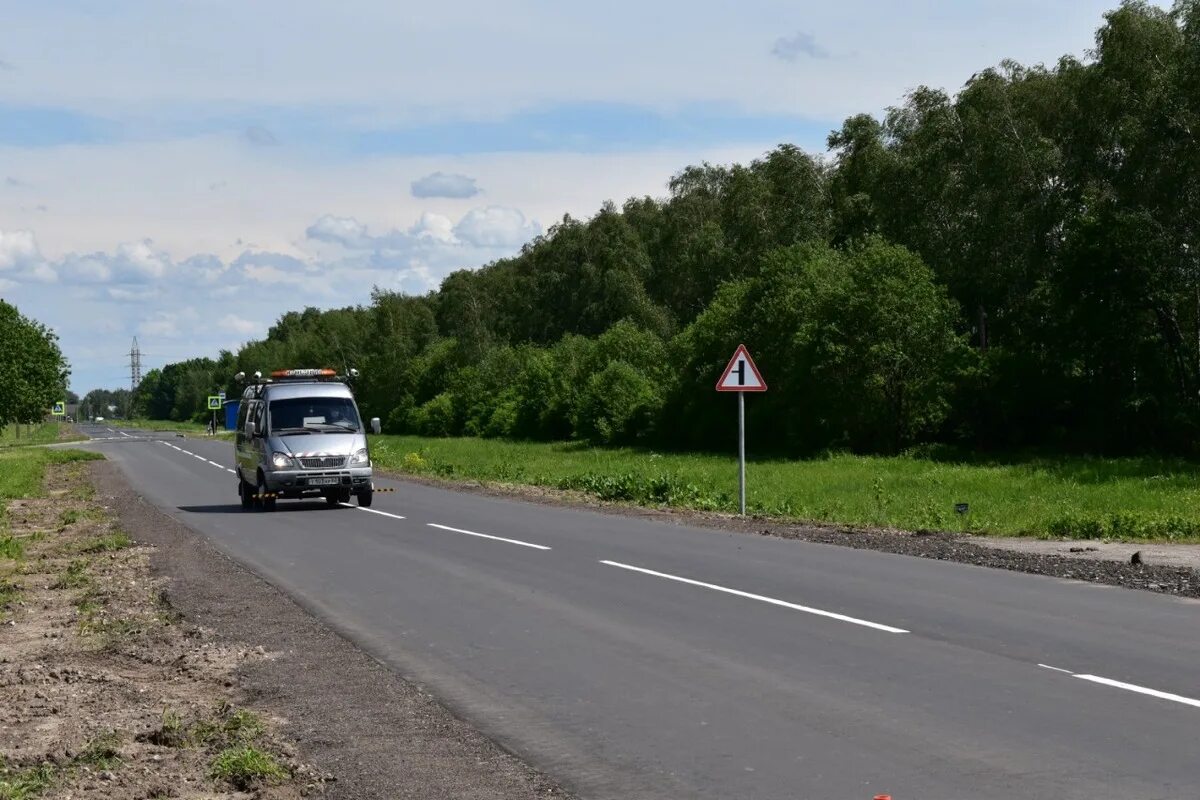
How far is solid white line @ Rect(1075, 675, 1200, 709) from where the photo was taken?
27.0ft

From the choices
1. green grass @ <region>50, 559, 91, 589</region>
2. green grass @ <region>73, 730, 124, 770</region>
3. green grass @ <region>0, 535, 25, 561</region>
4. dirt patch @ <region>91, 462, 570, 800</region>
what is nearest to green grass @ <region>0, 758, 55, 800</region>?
green grass @ <region>73, 730, 124, 770</region>

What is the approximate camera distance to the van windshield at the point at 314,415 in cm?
2688

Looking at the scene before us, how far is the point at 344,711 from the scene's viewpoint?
28.2ft

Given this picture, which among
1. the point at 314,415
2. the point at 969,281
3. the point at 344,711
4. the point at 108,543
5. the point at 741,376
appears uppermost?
the point at 969,281

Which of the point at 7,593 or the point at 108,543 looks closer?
the point at 7,593

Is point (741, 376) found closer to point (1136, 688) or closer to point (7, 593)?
point (7, 593)

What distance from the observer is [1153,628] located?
1109 cm

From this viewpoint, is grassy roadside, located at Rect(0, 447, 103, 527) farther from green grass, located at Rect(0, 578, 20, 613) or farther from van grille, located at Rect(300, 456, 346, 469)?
green grass, located at Rect(0, 578, 20, 613)

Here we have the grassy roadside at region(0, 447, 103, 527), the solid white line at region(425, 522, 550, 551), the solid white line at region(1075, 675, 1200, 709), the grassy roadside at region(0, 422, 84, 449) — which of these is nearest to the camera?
the solid white line at region(1075, 675, 1200, 709)

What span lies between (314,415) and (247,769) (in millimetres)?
20594

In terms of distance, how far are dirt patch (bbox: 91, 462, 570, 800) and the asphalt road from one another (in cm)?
25

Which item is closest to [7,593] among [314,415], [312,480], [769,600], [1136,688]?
[769,600]

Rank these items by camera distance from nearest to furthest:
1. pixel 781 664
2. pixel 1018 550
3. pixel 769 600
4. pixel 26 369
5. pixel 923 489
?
pixel 781 664 → pixel 769 600 → pixel 1018 550 → pixel 923 489 → pixel 26 369

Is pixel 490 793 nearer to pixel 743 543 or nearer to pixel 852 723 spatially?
pixel 852 723
